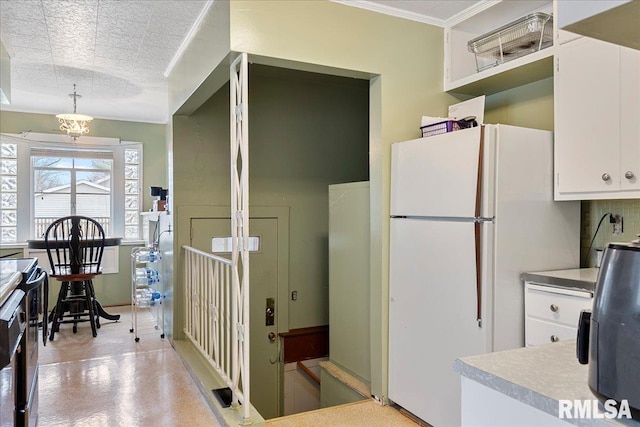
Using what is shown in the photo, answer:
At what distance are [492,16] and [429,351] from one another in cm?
204

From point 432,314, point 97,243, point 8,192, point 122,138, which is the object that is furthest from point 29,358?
point 122,138

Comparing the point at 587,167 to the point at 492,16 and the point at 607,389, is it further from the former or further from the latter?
the point at 607,389

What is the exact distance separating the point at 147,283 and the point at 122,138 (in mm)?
2173

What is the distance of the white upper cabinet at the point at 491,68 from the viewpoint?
2.48 meters

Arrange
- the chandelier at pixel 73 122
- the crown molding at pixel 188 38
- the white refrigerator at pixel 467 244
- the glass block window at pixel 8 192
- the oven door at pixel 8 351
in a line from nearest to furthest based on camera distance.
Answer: the oven door at pixel 8 351 < the white refrigerator at pixel 467 244 < the crown molding at pixel 188 38 < the chandelier at pixel 73 122 < the glass block window at pixel 8 192

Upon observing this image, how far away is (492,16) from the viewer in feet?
9.02

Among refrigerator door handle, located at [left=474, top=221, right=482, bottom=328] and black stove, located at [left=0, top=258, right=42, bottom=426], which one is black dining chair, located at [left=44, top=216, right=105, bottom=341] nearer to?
black stove, located at [left=0, top=258, right=42, bottom=426]

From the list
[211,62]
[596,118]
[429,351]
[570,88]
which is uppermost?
[211,62]

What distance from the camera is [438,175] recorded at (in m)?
2.39

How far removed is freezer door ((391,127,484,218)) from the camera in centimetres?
221

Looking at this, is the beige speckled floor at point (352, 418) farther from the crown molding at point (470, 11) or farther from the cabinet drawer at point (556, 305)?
the crown molding at point (470, 11)

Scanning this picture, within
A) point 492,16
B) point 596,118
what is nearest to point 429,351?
point 596,118

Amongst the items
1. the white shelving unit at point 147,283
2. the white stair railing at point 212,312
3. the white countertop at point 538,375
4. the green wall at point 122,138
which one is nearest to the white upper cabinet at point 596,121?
the white countertop at point 538,375

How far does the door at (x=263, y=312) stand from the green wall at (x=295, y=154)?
160 millimetres
